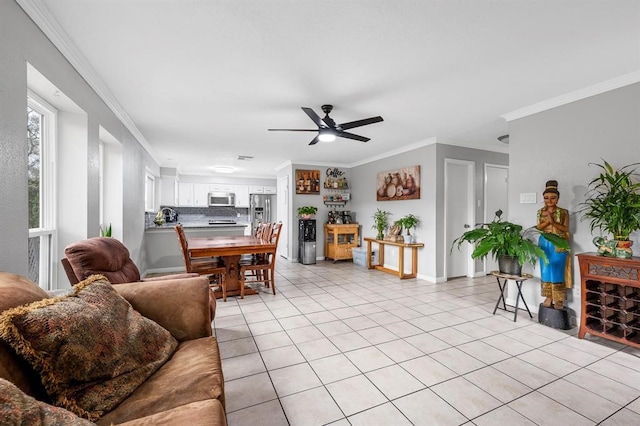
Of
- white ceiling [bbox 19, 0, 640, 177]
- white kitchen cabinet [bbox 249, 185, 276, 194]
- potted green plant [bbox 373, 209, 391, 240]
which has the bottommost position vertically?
potted green plant [bbox 373, 209, 391, 240]

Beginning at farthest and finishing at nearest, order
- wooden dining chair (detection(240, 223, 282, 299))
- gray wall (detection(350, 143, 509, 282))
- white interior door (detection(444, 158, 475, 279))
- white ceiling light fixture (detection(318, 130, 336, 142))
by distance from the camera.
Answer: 1. white interior door (detection(444, 158, 475, 279))
2. gray wall (detection(350, 143, 509, 282))
3. wooden dining chair (detection(240, 223, 282, 299))
4. white ceiling light fixture (detection(318, 130, 336, 142))

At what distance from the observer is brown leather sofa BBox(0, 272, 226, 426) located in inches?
36.4

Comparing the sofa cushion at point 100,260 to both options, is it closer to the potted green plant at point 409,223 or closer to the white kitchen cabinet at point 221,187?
the potted green plant at point 409,223

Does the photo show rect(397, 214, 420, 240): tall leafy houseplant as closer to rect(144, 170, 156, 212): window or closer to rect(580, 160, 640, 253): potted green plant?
rect(580, 160, 640, 253): potted green plant

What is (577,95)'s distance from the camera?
2.82m

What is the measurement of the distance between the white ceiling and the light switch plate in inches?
39.6

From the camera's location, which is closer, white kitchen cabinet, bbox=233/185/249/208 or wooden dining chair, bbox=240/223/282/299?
wooden dining chair, bbox=240/223/282/299

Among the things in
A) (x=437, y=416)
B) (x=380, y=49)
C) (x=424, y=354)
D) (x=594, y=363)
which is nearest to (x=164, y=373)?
(x=437, y=416)

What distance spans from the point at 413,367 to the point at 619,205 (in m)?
2.13

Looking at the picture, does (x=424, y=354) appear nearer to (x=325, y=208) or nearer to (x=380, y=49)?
(x=380, y=49)

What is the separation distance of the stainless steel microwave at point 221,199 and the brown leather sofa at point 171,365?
6.75 metres

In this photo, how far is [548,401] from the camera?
5.71ft

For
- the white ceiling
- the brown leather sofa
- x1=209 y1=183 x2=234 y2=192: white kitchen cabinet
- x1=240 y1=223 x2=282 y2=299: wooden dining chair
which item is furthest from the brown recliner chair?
x1=209 y1=183 x2=234 y2=192: white kitchen cabinet

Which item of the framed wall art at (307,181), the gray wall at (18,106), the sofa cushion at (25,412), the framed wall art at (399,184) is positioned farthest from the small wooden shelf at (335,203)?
the sofa cushion at (25,412)
